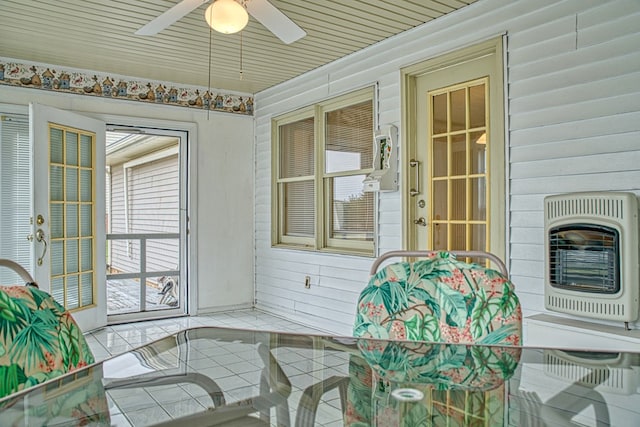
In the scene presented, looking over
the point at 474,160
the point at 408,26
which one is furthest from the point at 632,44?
the point at 408,26

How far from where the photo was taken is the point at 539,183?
9.63ft

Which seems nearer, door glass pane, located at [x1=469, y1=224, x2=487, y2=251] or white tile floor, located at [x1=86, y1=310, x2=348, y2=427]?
white tile floor, located at [x1=86, y1=310, x2=348, y2=427]

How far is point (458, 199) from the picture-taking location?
3.53 metres

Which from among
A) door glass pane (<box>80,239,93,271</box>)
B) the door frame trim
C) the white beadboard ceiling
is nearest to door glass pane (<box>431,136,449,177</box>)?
the door frame trim

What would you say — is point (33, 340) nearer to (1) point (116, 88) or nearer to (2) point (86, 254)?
(2) point (86, 254)

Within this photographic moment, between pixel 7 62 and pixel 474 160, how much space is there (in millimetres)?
4163

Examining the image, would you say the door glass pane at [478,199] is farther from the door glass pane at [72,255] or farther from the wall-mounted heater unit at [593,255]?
the door glass pane at [72,255]

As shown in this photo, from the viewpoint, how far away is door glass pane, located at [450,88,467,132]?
3506 mm

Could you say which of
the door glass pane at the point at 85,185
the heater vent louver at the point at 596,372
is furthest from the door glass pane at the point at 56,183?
the heater vent louver at the point at 596,372

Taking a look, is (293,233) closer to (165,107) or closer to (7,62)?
(165,107)

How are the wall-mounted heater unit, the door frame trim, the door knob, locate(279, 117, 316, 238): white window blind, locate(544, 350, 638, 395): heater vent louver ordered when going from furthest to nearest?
locate(279, 117, 316, 238): white window blind
the door knob
the door frame trim
the wall-mounted heater unit
locate(544, 350, 638, 395): heater vent louver

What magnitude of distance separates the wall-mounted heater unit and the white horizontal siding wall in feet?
0.65

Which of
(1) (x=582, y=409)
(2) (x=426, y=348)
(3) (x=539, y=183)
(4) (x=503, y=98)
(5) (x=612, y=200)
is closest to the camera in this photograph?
(1) (x=582, y=409)

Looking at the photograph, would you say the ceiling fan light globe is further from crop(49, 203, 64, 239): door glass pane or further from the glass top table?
crop(49, 203, 64, 239): door glass pane
